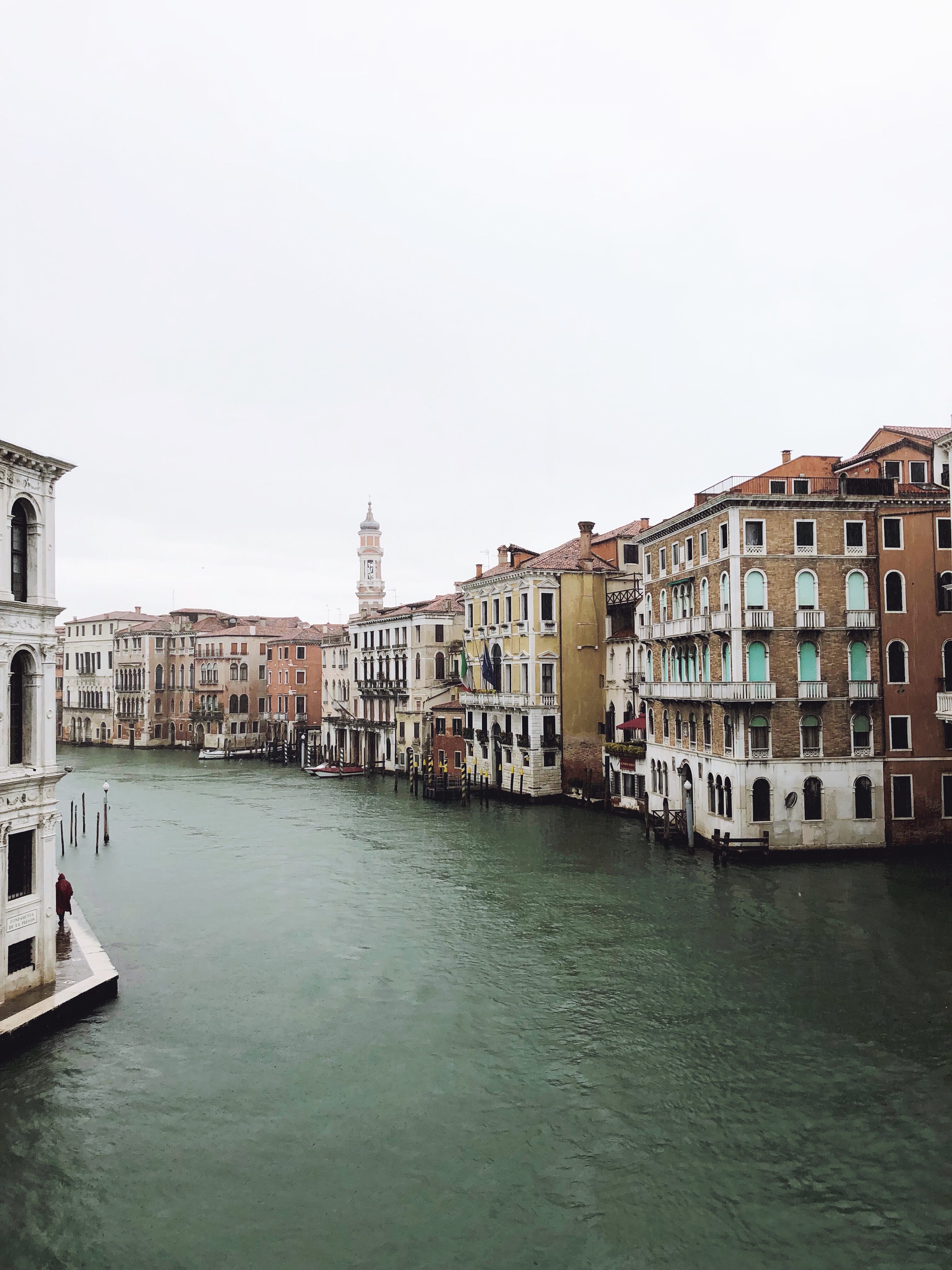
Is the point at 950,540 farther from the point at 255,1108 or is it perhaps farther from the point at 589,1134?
the point at 255,1108

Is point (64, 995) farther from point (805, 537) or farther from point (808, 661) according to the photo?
point (805, 537)

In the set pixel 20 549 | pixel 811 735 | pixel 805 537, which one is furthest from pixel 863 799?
pixel 20 549

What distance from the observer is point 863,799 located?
2875 centimetres

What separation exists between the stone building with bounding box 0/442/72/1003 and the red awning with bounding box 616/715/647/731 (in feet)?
87.2

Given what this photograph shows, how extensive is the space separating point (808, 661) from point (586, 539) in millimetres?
18206

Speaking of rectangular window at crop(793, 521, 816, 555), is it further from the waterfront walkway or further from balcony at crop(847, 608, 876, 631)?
the waterfront walkway

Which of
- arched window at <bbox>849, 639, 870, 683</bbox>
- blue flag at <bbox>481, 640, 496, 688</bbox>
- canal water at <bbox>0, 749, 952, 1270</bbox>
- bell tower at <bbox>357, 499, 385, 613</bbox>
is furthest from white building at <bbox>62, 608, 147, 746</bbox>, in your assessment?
arched window at <bbox>849, 639, 870, 683</bbox>

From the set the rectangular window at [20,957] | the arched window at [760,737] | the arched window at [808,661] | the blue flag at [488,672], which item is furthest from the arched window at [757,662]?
the rectangular window at [20,957]

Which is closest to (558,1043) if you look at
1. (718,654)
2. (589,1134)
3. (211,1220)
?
(589,1134)

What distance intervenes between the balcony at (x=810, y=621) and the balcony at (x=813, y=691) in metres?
1.70

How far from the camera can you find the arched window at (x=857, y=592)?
28.9 meters

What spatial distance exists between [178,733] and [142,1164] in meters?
77.7

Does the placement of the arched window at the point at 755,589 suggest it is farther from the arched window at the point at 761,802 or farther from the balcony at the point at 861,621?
the arched window at the point at 761,802

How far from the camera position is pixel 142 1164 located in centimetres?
1199
